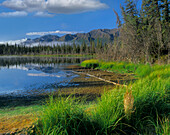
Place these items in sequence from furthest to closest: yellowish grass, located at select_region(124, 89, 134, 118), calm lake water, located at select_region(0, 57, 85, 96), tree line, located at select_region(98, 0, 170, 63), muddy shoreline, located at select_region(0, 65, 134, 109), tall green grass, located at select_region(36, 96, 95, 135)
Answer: tree line, located at select_region(98, 0, 170, 63) → calm lake water, located at select_region(0, 57, 85, 96) → muddy shoreline, located at select_region(0, 65, 134, 109) → yellowish grass, located at select_region(124, 89, 134, 118) → tall green grass, located at select_region(36, 96, 95, 135)

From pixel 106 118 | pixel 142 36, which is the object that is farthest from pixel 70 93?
pixel 142 36

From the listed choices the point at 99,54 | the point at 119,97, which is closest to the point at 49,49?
the point at 99,54

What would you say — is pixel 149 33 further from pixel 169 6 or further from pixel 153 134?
pixel 153 134

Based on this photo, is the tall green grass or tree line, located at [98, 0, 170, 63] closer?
the tall green grass

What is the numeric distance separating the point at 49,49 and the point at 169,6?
139216mm

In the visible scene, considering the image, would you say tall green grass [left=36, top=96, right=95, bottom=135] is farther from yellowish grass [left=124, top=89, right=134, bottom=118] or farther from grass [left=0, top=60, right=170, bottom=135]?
yellowish grass [left=124, top=89, right=134, bottom=118]

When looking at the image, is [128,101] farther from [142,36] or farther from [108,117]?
[142,36]

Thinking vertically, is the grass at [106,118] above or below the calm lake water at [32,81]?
above

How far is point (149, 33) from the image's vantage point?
55.9ft

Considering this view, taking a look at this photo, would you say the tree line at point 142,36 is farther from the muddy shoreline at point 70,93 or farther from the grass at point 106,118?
the grass at point 106,118

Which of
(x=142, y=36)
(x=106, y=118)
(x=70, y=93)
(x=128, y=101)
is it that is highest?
(x=142, y=36)

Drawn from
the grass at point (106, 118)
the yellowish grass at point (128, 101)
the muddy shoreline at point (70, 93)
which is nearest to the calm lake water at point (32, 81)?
the muddy shoreline at point (70, 93)

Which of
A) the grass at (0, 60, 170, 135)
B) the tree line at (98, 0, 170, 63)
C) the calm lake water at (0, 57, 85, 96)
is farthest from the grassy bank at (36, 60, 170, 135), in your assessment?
the tree line at (98, 0, 170, 63)

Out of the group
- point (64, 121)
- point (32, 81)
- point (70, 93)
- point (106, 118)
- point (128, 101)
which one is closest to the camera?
point (64, 121)
